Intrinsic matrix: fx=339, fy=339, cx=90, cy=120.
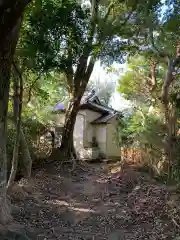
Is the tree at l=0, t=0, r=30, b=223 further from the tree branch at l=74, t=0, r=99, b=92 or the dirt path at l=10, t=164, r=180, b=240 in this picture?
the tree branch at l=74, t=0, r=99, b=92

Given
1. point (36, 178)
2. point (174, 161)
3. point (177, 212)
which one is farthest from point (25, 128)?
point (177, 212)

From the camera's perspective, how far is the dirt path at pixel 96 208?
26.5ft

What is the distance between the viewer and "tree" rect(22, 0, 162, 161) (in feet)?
31.6

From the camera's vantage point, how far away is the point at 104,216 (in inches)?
388

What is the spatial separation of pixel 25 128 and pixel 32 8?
7.19 meters

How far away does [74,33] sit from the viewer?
10398 mm

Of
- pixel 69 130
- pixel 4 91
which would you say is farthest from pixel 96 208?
pixel 69 130

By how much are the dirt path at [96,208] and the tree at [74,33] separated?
14.0 ft

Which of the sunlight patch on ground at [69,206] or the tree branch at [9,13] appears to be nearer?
the tree branch at [9,13]

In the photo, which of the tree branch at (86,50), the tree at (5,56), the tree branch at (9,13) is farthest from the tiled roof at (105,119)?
the tree branch at (9,13)

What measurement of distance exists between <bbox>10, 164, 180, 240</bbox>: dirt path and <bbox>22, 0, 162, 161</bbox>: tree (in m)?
4.26

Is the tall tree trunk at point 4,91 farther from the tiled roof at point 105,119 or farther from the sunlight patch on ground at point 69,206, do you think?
the tiled roof at point 105,119

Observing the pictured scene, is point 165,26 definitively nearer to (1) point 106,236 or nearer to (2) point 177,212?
(2) point 177,212

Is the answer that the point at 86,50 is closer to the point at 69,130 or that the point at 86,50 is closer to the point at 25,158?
the point at 25,158
